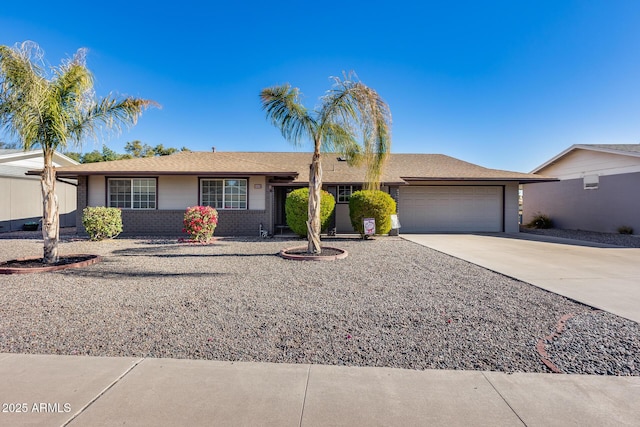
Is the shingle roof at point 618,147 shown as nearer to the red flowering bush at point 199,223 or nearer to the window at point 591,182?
the window at point 591,182

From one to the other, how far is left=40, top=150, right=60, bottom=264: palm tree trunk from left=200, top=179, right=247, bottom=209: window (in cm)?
706

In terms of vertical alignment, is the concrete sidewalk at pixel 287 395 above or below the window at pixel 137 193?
below

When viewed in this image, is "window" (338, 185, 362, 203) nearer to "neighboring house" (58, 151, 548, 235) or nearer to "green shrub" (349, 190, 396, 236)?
"neighboring house" (58, 151, 548, 235)

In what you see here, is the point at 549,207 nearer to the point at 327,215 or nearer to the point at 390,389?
the point at 327,215

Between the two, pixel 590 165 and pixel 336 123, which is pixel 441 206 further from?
pixel 336 123

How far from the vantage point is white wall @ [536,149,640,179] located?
16250 millimetres

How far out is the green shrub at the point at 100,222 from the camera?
12.2 meters

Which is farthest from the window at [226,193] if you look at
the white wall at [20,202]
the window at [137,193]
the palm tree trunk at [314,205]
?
the white wall at [20,202]

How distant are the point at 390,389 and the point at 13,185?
2177 cm

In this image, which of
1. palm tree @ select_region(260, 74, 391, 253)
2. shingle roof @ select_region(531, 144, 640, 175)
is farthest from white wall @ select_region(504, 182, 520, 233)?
palm tree @ select_region(260, 74, 391, 253)

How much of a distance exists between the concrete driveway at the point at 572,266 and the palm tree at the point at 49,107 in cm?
974

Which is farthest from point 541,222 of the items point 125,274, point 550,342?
point 125,274

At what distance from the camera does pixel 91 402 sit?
2639mm

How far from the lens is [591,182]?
723 inches
